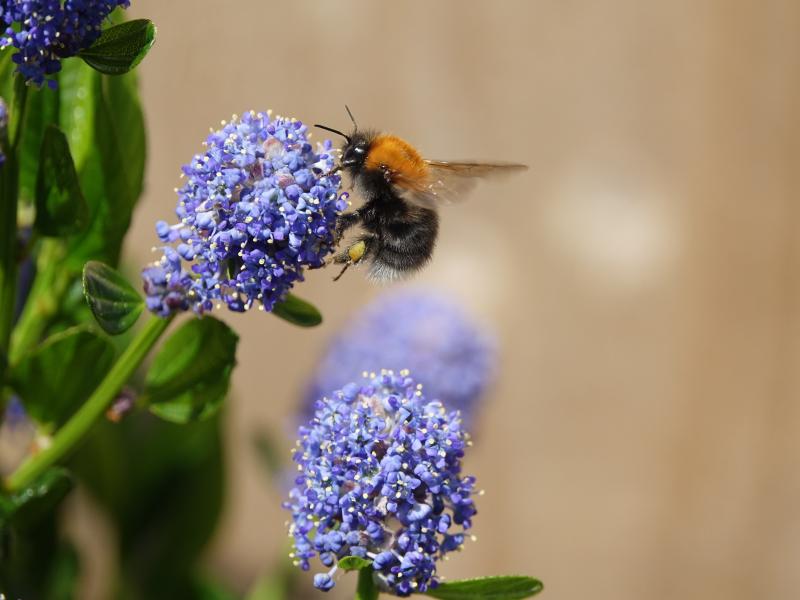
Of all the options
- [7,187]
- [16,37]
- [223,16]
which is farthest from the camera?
[223,16]

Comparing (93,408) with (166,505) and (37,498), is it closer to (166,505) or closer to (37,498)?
(37,498)

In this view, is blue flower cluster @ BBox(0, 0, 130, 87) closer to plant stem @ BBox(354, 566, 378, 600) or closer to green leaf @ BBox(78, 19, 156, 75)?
green leaf @ BBox(78, 19, 156, 75)

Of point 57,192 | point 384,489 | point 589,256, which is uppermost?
point 589,256

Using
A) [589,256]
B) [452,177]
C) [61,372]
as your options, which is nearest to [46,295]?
[61,372]

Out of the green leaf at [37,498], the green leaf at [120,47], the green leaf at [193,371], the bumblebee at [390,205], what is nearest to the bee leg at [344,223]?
the bumblebee at [390,205]

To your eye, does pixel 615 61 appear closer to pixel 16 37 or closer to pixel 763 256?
pixel 763 256

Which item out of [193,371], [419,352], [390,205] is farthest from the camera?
[419,352]

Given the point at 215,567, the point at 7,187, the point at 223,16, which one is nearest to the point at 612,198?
the point at 223,16
